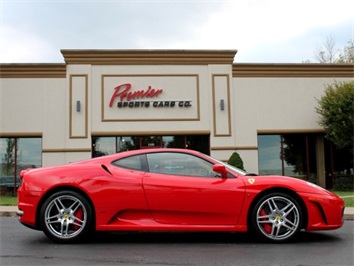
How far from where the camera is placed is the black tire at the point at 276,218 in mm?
5530

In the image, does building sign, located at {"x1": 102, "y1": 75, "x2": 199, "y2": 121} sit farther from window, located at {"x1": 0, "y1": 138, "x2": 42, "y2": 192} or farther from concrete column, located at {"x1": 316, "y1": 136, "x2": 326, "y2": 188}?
concrete column, located at {"x1": 316, "y1": 136, "x2": 326, "y2": 188}

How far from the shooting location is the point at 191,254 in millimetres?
4973

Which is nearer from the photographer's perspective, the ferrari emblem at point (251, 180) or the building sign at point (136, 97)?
the ferrari emblem at point (251, 180)

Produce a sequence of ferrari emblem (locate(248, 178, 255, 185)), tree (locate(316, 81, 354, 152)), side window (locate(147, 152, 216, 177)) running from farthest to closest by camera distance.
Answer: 1. tree (locate(316, 81, 354, 152))
2. side window (locate(147, 152, 216, 177))
3. ferrari emblem (locate(248, 178, 255, 185))

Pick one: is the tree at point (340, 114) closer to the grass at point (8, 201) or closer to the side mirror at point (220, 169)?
the grass at point (8, 201)

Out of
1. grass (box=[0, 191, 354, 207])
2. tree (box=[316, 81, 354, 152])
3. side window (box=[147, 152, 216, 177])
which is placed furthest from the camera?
tree (box=[316, 81, 354, 152])

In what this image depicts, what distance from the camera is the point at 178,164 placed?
5832 millimetres

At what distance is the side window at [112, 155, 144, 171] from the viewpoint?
229 inches

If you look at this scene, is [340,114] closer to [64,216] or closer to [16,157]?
[16,157]

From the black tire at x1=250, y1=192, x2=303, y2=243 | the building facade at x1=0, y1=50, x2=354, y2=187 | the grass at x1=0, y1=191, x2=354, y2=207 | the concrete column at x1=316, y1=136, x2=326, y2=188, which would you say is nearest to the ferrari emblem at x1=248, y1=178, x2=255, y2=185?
the black tire at x1=250, y1=192, x2=303, y2=243

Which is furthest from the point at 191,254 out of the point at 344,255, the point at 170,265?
the point at 344,255

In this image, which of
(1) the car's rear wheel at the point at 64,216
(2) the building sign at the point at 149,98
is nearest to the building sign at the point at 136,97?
(2) the building sign at the point at 149,98

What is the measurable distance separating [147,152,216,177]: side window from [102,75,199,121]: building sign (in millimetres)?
12049

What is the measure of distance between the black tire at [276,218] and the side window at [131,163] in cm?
170
